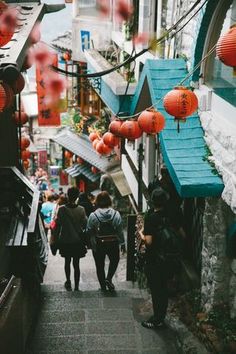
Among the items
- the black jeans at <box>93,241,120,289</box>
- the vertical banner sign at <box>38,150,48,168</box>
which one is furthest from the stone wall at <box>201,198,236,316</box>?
the vertical banner sign at <box>38,150,48,168</box>

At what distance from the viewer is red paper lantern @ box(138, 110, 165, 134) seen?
8.98 meters

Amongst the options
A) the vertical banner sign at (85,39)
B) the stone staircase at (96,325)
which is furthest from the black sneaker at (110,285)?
the vertical banner sign at (85,39)

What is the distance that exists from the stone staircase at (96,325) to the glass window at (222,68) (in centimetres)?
419

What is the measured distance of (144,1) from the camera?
50.1 feet

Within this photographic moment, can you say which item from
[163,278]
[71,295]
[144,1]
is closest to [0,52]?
[163,278]

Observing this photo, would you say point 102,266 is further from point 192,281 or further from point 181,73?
point 181,73

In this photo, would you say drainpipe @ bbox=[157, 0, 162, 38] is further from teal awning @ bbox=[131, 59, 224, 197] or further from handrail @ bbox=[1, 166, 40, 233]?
handrail @ bbox=[1, 166, 40, 233]

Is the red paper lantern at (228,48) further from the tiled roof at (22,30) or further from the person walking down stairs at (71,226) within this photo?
the person walking down stairs at (71,226)

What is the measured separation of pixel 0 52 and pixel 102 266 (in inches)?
195

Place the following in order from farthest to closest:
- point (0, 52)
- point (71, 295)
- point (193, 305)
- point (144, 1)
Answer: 1. point (144, 1)
2. point (71, 295)
3. point (193, 305)
4. point (0, 52)

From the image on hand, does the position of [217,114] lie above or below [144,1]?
below

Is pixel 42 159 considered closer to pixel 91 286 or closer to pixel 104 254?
pixel 91 286

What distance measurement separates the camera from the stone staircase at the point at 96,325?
8039 mm

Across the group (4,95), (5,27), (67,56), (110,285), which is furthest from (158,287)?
(67,56)
